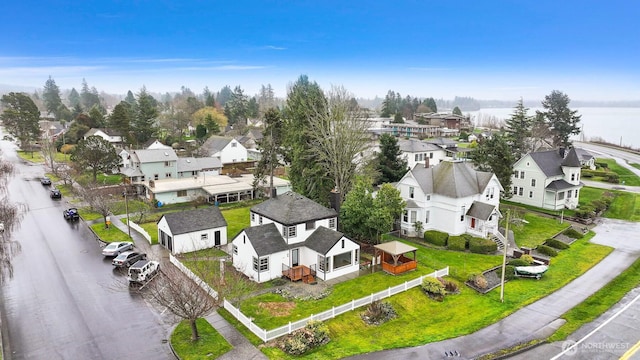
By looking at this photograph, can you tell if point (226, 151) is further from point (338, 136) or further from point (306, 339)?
point (306, 339)

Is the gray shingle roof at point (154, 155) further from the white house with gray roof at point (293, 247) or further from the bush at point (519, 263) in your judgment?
the bush at point (519, 263)

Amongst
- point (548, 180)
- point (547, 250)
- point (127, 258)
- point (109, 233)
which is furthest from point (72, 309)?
point (548, 180)

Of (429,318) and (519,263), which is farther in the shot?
(519,263)

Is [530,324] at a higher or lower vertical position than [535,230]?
lower

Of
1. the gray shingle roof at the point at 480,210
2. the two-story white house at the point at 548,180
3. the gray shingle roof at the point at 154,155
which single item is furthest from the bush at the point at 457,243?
the gray shingle roof at the point at 154,155

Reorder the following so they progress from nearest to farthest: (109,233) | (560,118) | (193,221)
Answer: (193,221) → (109,233) → (560,118)

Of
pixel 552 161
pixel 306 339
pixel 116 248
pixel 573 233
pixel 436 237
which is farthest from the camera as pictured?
pixel 552 161

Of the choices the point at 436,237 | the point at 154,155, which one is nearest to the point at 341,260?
the point at 436,237

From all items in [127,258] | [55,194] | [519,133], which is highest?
[519,133]
